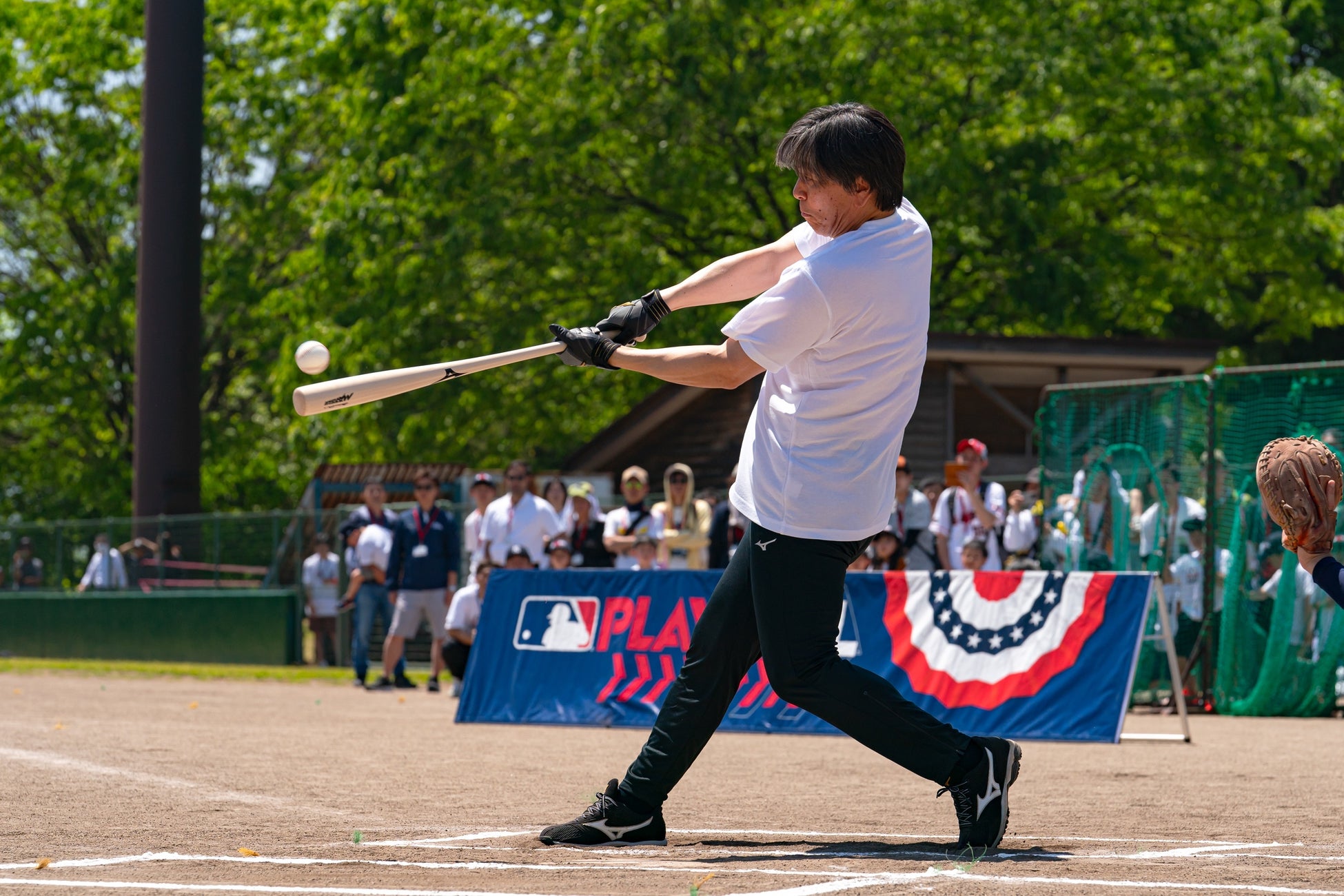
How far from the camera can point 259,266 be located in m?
37.4

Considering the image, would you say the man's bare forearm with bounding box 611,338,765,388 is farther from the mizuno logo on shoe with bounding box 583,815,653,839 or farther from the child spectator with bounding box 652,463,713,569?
the child spectator with bounding box 652,463,713,569

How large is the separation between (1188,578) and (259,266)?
27.8m

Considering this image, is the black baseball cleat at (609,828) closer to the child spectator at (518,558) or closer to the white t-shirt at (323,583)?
the child spectator at (518,558)

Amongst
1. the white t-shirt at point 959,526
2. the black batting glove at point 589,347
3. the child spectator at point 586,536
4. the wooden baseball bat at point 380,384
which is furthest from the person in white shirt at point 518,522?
the black batting glove at point 589,347

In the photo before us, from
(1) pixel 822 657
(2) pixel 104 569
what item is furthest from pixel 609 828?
(2) pixel 104 569

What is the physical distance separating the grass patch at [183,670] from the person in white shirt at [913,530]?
22.8 ft

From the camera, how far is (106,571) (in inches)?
1065

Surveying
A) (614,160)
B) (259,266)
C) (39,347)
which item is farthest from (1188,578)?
(39,347)

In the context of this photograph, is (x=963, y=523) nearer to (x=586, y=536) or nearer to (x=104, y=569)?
(x=586, y=536)

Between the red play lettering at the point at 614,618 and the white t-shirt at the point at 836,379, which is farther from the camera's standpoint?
the red play lettering at the point at 614,618

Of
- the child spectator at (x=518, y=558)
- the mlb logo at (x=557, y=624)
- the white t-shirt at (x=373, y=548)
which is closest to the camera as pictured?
the mlb logo at (x=557, y=624)

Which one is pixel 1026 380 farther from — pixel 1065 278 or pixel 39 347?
pixel 39 347

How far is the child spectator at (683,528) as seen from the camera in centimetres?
1411

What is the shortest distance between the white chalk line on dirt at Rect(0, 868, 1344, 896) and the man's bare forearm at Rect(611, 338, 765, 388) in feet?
4.49
